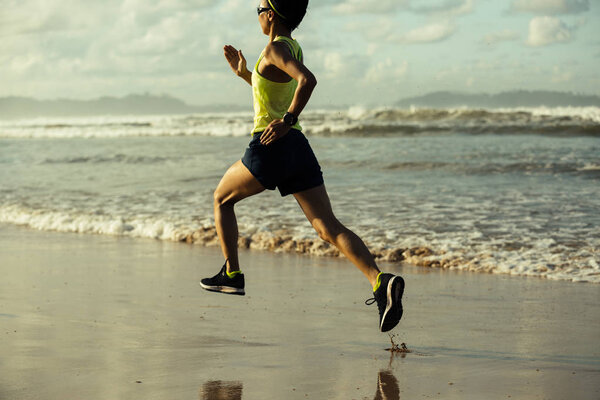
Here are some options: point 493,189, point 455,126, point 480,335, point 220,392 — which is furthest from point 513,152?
point 220,392

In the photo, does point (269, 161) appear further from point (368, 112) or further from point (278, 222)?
point (368, 112)

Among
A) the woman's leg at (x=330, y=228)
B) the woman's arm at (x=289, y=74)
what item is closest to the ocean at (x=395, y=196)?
the woman's leg at (x=330, y=228)

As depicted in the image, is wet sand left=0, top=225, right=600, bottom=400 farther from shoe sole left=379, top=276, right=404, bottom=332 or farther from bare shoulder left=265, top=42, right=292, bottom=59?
bare shoulder left=265, top=42, right=292, bottom=59

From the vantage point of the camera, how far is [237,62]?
4789 mm

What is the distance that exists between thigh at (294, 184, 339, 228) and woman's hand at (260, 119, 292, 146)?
0.40m

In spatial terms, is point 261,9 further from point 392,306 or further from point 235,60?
point 392,306

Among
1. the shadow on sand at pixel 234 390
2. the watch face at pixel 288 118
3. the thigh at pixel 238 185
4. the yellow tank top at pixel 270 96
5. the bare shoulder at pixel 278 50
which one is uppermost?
the bare shoulder at pixel 278 50

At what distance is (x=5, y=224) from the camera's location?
1120cm

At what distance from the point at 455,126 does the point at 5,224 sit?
23.4m

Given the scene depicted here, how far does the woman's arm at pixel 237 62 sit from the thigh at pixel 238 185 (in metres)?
0.66

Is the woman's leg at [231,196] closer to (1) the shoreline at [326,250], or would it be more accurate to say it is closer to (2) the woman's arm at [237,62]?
(2) the woman's arm at [237,62]

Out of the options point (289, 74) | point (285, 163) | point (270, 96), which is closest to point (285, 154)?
Result: point (285, 163)

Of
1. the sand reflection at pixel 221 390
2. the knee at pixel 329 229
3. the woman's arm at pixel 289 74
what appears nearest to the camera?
the sand reflection at pixel 221 390

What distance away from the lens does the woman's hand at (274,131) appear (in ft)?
13.2
